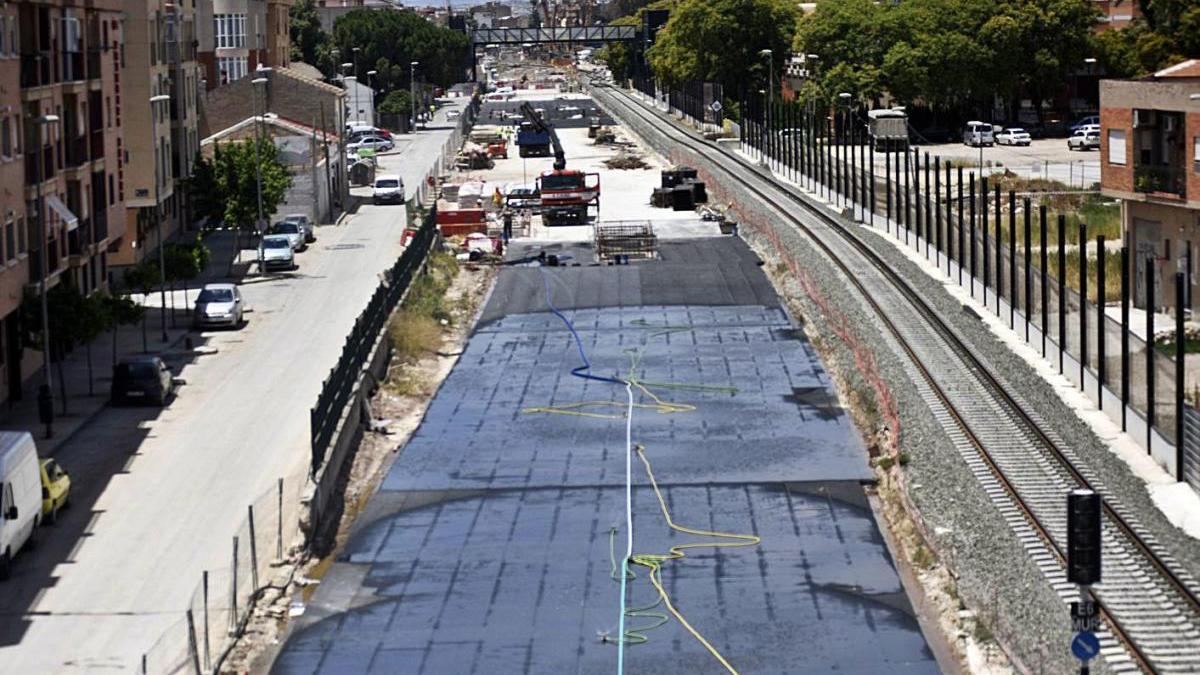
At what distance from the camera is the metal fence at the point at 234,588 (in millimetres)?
24375

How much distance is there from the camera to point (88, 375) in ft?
150

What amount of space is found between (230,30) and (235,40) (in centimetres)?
66

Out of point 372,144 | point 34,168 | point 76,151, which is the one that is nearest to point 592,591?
point 34,168

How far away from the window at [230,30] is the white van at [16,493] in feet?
246

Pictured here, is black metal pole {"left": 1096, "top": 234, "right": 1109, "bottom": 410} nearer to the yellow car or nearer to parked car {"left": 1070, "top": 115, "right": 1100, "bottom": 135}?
the yellow car

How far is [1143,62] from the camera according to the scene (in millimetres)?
103562

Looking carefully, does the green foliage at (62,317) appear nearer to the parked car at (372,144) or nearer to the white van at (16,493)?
the white van at (16,493)

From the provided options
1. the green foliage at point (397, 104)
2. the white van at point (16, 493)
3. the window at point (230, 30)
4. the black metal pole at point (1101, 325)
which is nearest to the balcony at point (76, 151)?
the white van at point (16, 493)

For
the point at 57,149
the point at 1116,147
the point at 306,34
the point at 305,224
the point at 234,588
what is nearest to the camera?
the point at 234,588

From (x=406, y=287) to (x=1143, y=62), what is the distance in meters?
60.5

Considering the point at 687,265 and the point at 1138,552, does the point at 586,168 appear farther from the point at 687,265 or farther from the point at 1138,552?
the point at 1138,552

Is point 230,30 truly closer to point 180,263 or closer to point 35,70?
point 180,263

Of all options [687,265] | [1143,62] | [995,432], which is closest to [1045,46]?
[1143,62]

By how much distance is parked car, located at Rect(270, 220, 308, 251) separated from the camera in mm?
70812
